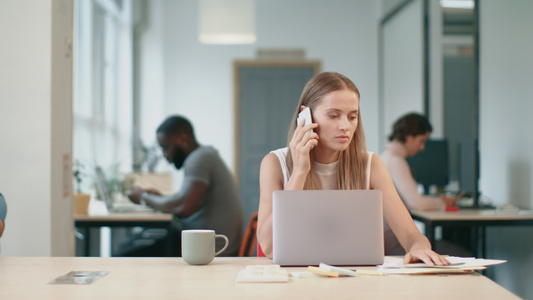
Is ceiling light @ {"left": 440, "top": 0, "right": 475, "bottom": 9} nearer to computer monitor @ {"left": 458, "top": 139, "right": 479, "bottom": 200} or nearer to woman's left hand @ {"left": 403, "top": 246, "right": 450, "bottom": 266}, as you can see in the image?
computer monitor @ {"left": 458, "top": 139, "right": 479, "bottom": 200}

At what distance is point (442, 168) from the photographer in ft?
15.9

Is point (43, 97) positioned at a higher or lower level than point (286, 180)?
higher

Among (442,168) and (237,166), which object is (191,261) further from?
(237,166)

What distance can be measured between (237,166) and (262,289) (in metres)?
6.15

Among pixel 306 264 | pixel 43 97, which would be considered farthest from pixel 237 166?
pixel 306 264

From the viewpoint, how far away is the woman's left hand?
4.99 ft

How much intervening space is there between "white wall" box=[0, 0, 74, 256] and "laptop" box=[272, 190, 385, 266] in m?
1.49

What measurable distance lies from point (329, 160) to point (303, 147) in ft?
0.64

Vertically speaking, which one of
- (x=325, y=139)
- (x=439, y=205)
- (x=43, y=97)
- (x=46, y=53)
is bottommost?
(x=439, y=205)

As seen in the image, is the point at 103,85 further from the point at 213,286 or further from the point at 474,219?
the point at 213,286

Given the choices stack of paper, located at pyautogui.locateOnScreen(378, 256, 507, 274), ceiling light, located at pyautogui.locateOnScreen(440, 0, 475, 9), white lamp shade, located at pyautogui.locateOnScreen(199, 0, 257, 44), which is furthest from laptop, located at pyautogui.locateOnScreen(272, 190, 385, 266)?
ceiling light, located at pyautogui.locateOnScreen(440, 0, 475, 9)

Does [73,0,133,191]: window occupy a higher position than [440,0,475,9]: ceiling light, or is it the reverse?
[440,0,475,9]: ceiling light

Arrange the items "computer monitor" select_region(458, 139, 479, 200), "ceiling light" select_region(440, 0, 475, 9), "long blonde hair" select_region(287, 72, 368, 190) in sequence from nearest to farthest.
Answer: "long blonde hair" select_region(287, 72, 368, 190), "computer monitor" select_region(458, 139, 479, 200), "ceiling light" select_region(440, 0, 475, 9)

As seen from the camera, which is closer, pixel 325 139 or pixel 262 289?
pixel 262 289
